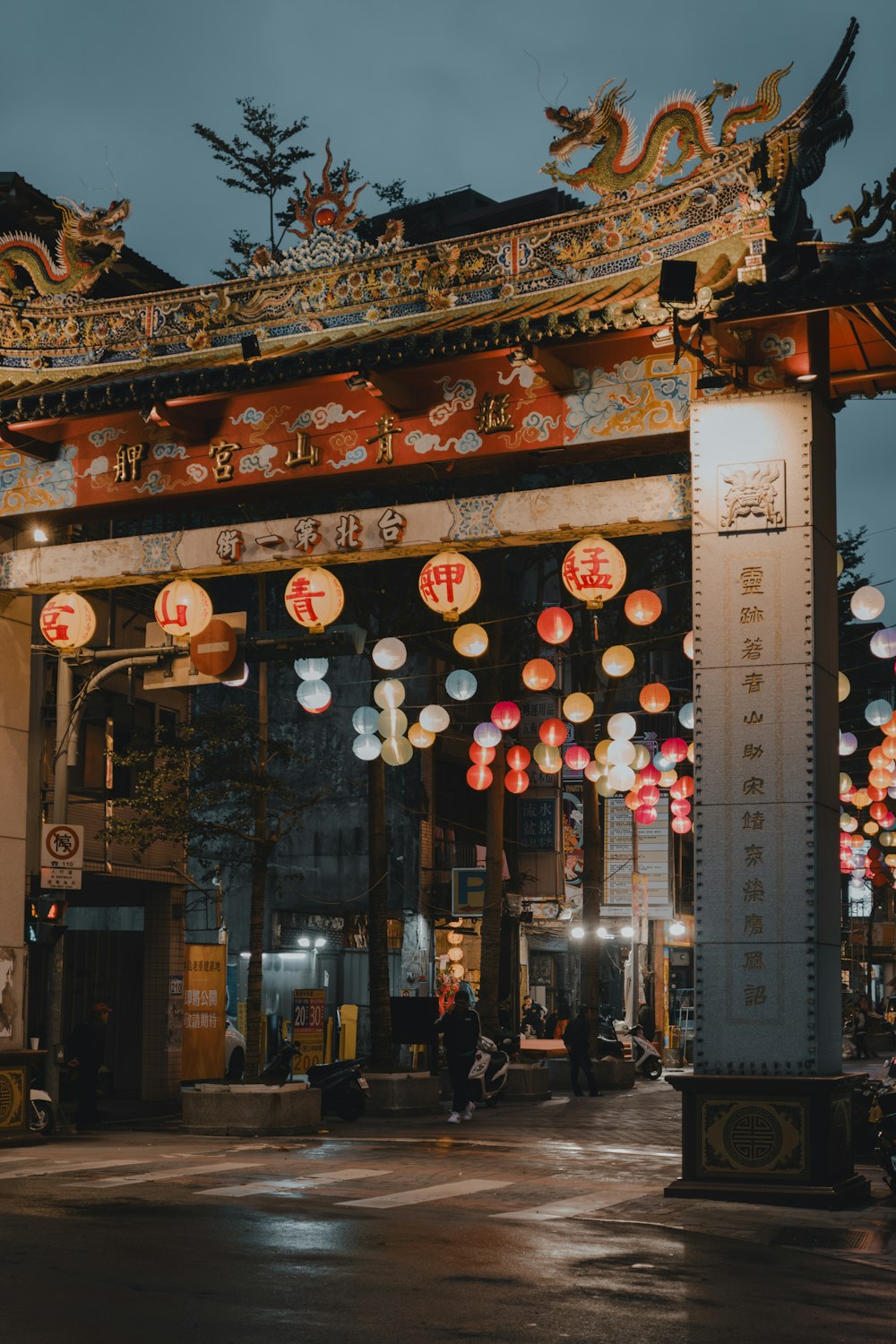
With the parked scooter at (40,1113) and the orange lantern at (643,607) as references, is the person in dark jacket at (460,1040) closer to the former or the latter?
the parked scooter at (40,1113)

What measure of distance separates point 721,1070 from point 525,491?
5630mm

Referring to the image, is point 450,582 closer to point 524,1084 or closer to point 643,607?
point 643,607

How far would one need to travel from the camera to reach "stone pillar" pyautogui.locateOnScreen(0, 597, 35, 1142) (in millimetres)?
16688

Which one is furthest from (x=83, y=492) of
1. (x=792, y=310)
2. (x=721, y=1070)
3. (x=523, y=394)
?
(x=721, y=1070)

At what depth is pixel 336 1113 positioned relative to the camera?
2219 cm

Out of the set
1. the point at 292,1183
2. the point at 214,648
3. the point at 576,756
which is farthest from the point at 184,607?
the point at 576,756

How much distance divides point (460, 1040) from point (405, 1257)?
1243 cm

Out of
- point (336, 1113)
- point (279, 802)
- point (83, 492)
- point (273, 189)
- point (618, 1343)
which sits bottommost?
point (336, 1113)

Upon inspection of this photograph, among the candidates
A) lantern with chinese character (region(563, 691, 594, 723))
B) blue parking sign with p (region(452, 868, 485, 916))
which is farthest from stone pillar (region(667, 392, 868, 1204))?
blue parking sign with p (region(452, 868, 485, 916))

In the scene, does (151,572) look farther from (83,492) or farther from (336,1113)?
(336,1113)

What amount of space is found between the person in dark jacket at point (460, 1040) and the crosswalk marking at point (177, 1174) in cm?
710

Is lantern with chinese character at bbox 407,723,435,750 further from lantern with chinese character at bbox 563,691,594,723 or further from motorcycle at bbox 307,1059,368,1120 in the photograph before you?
motorcycle at bbox 307,1059,368,1120

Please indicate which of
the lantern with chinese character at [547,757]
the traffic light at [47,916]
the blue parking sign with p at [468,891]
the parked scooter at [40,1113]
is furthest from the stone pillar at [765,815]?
the blue parking sign with p at [468,891]

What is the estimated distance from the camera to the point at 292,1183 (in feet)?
41.1
